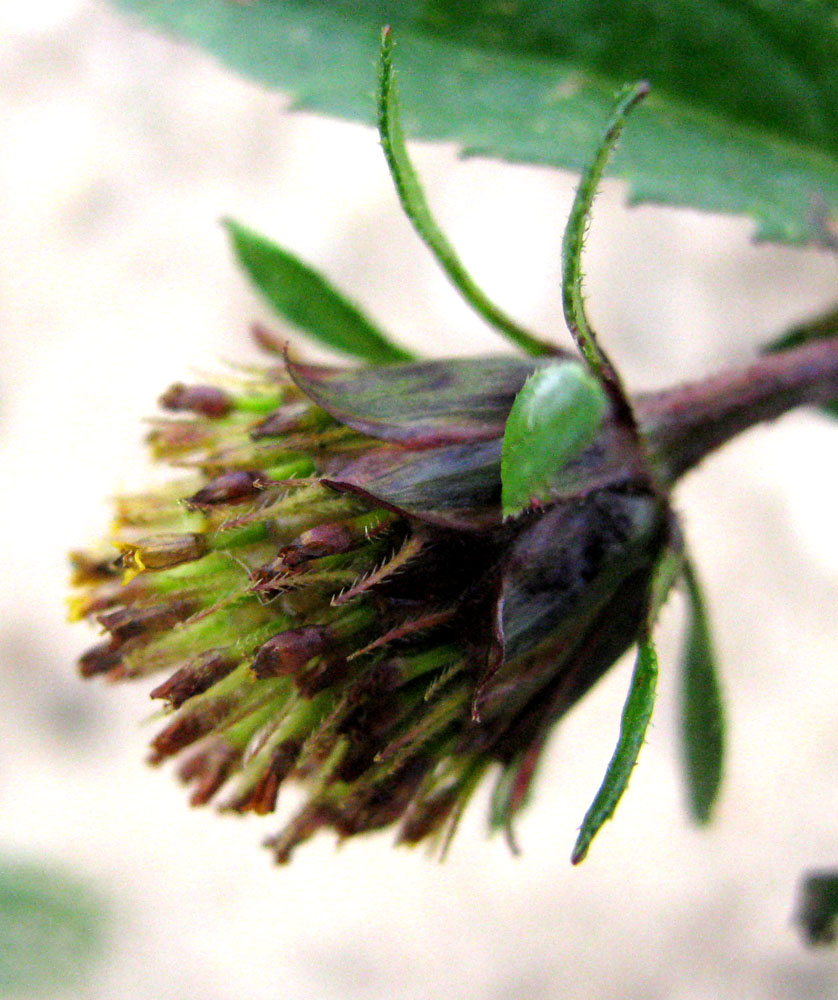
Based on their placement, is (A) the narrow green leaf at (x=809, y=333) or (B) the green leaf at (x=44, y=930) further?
(B) the green leaf at (x=44, y=930)

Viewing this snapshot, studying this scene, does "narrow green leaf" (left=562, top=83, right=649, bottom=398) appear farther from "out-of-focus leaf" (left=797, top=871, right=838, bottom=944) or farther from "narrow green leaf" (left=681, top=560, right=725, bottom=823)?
"out-of-focus leaf" (left=797, top=871, right=838, bottom=944)

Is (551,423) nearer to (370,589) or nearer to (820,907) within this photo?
(370,589)

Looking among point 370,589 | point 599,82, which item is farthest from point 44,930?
point 599,82

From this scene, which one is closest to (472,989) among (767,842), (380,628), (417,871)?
(417,871)

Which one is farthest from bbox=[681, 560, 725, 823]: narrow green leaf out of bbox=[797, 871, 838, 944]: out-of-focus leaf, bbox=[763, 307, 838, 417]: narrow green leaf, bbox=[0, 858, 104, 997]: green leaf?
bbox=[0, 858, 104, 997]: green leaf

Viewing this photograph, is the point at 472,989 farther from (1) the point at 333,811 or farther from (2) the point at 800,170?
(2) the point at 800,170

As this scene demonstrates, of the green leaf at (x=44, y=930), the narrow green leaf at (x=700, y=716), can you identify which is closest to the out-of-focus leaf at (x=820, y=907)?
the narrow green leaf at (x=700, y=716)

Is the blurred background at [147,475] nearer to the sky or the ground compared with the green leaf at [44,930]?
nearer to the sky

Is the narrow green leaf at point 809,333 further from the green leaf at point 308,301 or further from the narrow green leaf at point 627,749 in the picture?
the narrow green leaf at point 627,749
